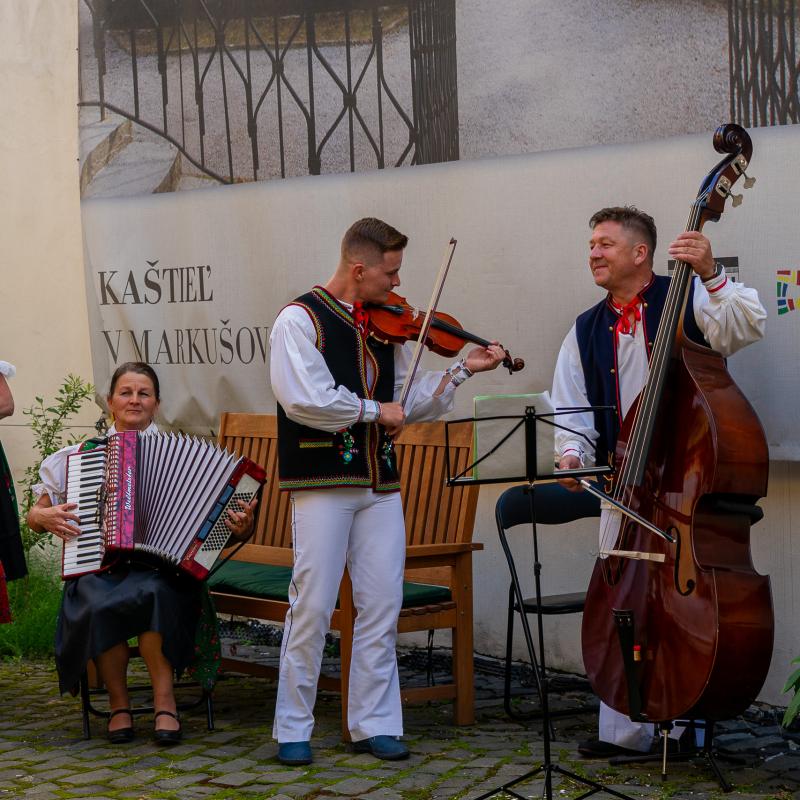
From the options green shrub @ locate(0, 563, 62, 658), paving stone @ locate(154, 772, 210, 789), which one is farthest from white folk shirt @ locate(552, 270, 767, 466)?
green shrub @ locate(0, 563, 62, 658)

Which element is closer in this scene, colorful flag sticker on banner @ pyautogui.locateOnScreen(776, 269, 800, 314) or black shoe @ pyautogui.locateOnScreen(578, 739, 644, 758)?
black shoe @ pyautogui.locateOnScreen(578, 739, 644, 758)

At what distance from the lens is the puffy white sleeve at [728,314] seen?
13.1ft

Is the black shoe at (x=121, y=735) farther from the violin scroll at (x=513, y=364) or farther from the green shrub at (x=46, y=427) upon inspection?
the green shrub at (x=46, y=427)

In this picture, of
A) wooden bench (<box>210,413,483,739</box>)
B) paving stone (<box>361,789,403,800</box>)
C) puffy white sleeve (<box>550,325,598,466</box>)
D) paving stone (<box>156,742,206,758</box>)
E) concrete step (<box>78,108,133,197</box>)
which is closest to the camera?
paving stone (<box>361,789,403,800</box>)

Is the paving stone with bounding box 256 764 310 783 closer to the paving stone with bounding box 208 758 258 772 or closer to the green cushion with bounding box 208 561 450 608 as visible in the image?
the paving stone with bounding box 208 758 258 772

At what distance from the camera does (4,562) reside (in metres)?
5.19

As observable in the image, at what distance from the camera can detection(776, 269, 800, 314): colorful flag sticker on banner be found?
4402 millimetres

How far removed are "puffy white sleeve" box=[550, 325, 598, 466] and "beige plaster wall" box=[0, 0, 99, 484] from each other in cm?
325

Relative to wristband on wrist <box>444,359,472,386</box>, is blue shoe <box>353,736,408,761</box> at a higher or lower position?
lower

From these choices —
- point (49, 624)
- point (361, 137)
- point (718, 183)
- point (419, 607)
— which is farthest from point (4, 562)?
point (718, 183)

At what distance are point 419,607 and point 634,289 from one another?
1362 mm

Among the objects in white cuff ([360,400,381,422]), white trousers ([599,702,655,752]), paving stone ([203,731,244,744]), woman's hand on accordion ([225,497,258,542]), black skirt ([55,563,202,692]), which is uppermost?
white cuff ([360,400,381,422])

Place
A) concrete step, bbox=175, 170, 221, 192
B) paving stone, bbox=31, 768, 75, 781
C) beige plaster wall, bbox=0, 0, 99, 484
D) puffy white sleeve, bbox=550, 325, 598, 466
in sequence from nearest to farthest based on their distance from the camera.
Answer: paving stone, bbox=31, 768, 75, 781 < puffy white sleeve, bbox=550, 325, 598, 466 < concrete step, bbox=175, 170, 221, 192 < beige plaster wall, bbox=0, 0, 99, 484

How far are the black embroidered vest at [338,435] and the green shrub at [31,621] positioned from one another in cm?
244
